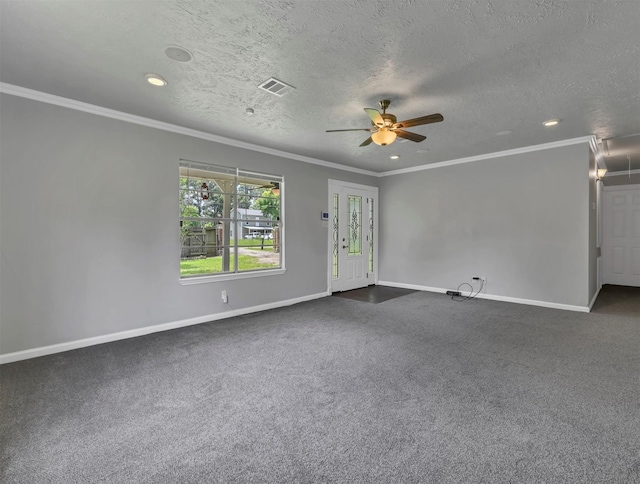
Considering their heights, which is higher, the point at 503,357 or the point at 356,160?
the point at 356,160

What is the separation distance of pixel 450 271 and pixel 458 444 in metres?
4.70

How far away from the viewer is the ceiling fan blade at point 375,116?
289 centimetres

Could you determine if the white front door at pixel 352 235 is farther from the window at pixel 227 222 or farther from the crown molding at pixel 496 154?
the window at pixel 227 222

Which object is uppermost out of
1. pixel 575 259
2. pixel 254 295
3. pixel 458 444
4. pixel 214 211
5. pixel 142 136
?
pixel 142 136

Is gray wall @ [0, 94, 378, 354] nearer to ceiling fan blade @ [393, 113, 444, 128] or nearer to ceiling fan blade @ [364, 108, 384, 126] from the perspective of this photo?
ceiling fan blade @ [364, 108, 384, 126]

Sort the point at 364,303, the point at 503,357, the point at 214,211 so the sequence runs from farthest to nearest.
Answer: the point at 364,303, the point at 214,211, the point at 503,357

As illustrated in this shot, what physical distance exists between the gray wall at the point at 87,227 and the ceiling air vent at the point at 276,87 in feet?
5.75

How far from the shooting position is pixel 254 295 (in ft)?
15.9

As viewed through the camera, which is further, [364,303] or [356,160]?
[356,160]

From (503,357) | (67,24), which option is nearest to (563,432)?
(503,357)

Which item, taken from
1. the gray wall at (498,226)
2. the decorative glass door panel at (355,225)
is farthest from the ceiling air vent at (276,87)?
the gray wall at (498,226)

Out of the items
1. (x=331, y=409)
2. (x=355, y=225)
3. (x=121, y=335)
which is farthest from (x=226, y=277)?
(x=355, y=225)

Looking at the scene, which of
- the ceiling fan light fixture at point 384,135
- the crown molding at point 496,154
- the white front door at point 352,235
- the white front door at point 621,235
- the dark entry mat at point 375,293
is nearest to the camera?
the ceiling fan light fixture at point 384,135

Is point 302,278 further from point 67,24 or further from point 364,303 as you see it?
point 67,24
